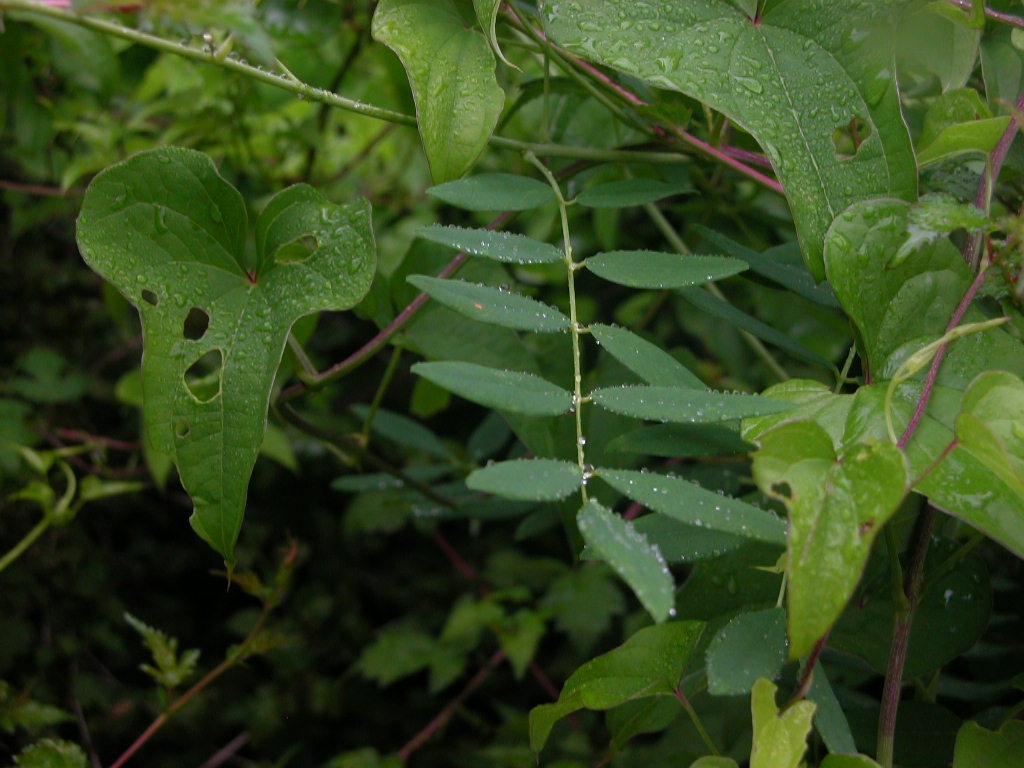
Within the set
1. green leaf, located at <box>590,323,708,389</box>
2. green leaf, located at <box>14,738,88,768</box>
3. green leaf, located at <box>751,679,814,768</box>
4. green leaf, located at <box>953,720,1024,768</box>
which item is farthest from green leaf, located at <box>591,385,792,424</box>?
green leaf, located at <box>14,738,88,768</box>

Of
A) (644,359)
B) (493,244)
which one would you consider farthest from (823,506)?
(493,244)

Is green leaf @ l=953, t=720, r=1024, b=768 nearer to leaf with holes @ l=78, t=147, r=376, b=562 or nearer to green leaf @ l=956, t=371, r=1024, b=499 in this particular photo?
green leaf @ l=956, t=371, r=1024, b=499

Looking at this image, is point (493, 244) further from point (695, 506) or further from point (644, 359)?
point (695, 506)

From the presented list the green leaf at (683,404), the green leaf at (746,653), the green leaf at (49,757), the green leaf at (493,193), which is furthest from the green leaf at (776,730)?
the green leaf at (49,757)

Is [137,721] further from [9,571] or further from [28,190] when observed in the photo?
[28,190]

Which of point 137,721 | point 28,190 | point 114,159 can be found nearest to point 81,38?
point 114,159

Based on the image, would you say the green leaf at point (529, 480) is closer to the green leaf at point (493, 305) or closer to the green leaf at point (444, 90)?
the green leaf at point (493, 305)
